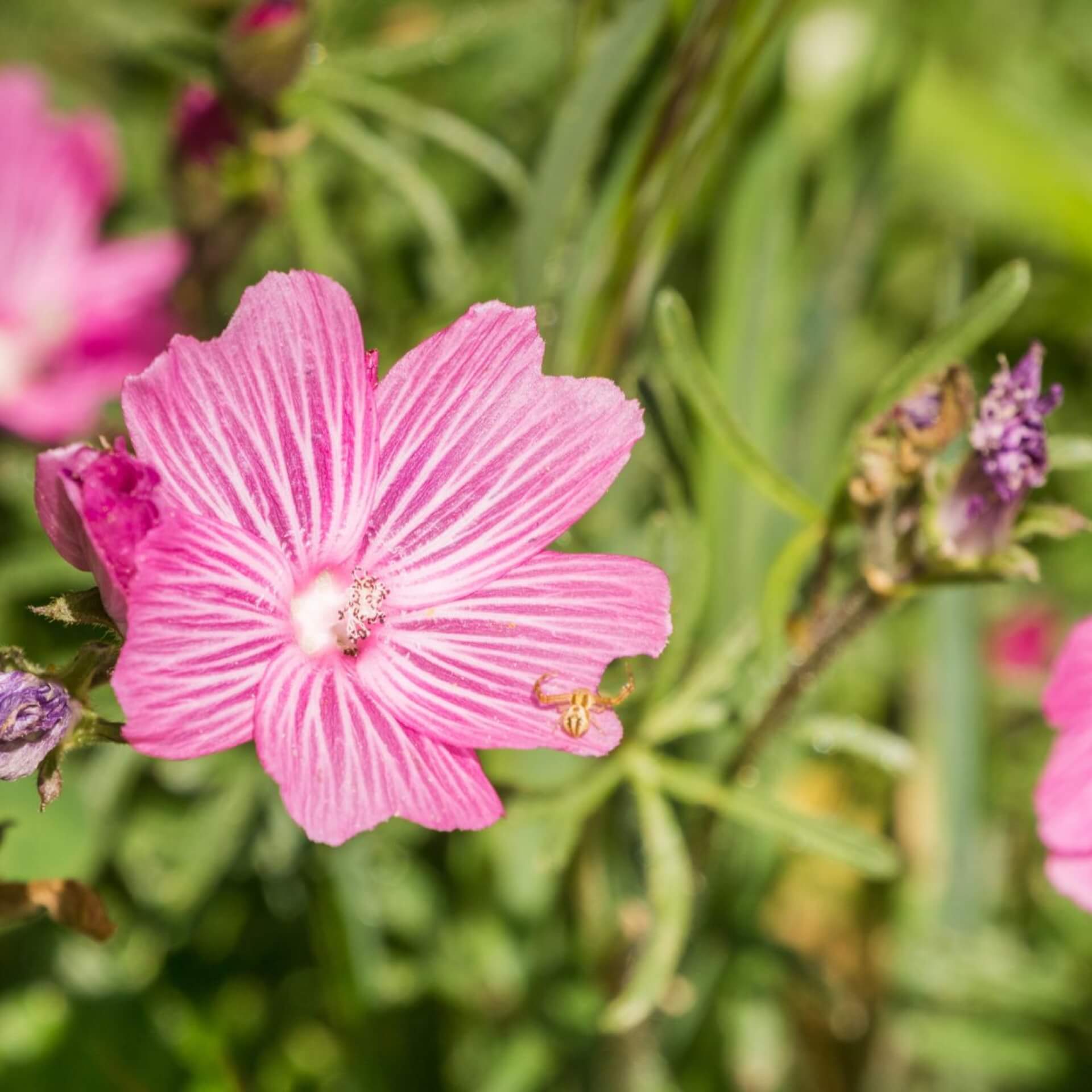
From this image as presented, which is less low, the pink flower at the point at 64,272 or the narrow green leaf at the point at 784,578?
the narrow green leaf at the point at 784,578

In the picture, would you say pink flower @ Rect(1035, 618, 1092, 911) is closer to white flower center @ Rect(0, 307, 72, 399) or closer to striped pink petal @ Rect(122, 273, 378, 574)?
striped pink petal @ Rect(122, 273, 378, 574)

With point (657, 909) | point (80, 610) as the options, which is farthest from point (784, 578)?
point (80, 610)

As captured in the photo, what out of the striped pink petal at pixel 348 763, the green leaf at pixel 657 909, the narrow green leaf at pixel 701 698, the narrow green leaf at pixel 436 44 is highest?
the narrow green leaf at pixel 436 44

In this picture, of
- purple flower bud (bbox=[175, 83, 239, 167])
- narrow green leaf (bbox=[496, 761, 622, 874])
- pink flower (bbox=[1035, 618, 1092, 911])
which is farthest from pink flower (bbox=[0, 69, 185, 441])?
pink flower (bbox=[1035, 618, 1092, 911])

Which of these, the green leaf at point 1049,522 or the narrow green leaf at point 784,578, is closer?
the green leaf at point 1049,522

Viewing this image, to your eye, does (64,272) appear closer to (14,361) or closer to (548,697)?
(14,361)

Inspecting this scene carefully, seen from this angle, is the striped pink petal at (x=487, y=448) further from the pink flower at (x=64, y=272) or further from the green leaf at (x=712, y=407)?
the pink flower at (x=64, y=272)

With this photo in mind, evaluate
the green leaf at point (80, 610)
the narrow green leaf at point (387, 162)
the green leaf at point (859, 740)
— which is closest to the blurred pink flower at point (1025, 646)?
the green leaf at point (859, 740)
